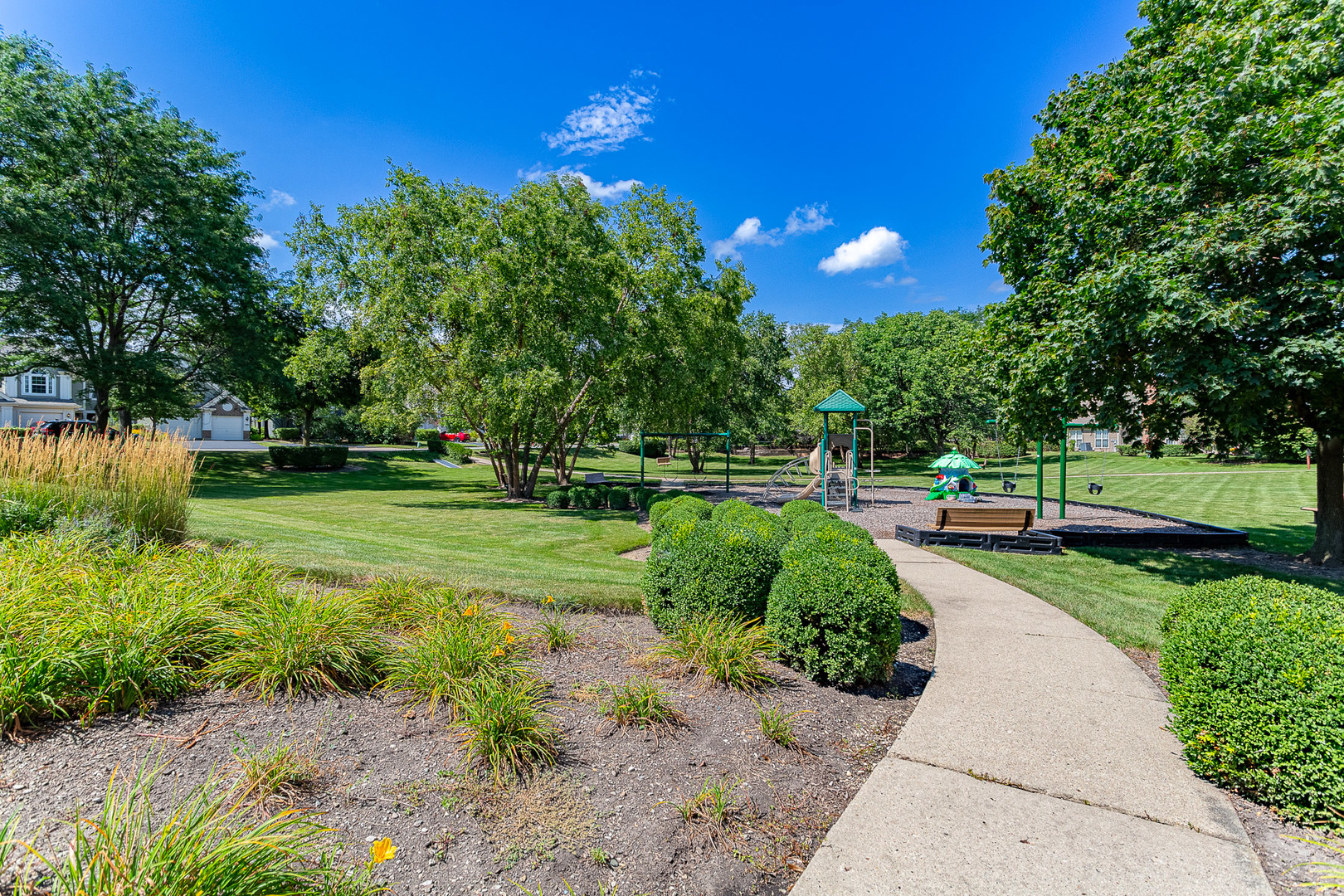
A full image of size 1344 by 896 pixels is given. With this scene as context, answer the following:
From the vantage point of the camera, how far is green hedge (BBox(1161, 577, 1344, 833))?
272cm

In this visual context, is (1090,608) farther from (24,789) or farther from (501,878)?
(24,789)

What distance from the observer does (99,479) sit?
19.4 feet

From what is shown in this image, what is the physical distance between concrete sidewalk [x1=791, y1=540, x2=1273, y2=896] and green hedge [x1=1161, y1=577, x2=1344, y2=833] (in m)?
0.22

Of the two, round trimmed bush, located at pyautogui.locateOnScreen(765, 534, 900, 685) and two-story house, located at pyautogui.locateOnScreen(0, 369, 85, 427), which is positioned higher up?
two-story house, located at pyautogui.locateOnScreen(0, 369, 85, 427)

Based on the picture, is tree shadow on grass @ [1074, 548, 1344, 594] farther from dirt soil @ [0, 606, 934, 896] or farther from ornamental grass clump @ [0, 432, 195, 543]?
ornamental grass clump @ [0, 432, 195, 543]

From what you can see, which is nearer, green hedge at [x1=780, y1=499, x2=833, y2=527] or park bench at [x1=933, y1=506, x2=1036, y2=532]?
green hedge at [x1=780, y1=499, x2=833, y2=527]

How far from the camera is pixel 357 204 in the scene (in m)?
18.0

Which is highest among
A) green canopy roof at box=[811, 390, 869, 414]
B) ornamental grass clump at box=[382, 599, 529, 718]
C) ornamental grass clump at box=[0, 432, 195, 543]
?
green canopy roof at box=[811, 390, 869, 414]

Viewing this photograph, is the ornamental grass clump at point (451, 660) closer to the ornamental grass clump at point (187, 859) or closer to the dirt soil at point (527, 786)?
the dirt soil at point (527, 786)

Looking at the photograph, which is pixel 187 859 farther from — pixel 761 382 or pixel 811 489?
pixel 761 382

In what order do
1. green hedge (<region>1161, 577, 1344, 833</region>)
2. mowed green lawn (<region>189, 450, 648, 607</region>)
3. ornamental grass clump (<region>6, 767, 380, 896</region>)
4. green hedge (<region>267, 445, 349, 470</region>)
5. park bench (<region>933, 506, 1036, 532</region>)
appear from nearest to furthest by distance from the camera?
ornamental grass clump (<region>6, 767, 380, 896</region>), green hedge (<region>1161, 577, 1344, 833</region>), mowed green lawn (<region>189, 450, 648, 607</region>), park bench (<region>933, 506, 1036, 532</region>), green hedge (<region>267, 445, 349, 470</region>)

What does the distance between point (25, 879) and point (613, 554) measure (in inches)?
346

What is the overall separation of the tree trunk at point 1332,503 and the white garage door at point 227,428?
69.0 metres

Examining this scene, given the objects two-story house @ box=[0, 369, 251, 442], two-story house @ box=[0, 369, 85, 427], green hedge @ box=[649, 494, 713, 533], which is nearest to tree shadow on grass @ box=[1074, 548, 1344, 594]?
green hedge @ box=[649, 494, 713, 533]
